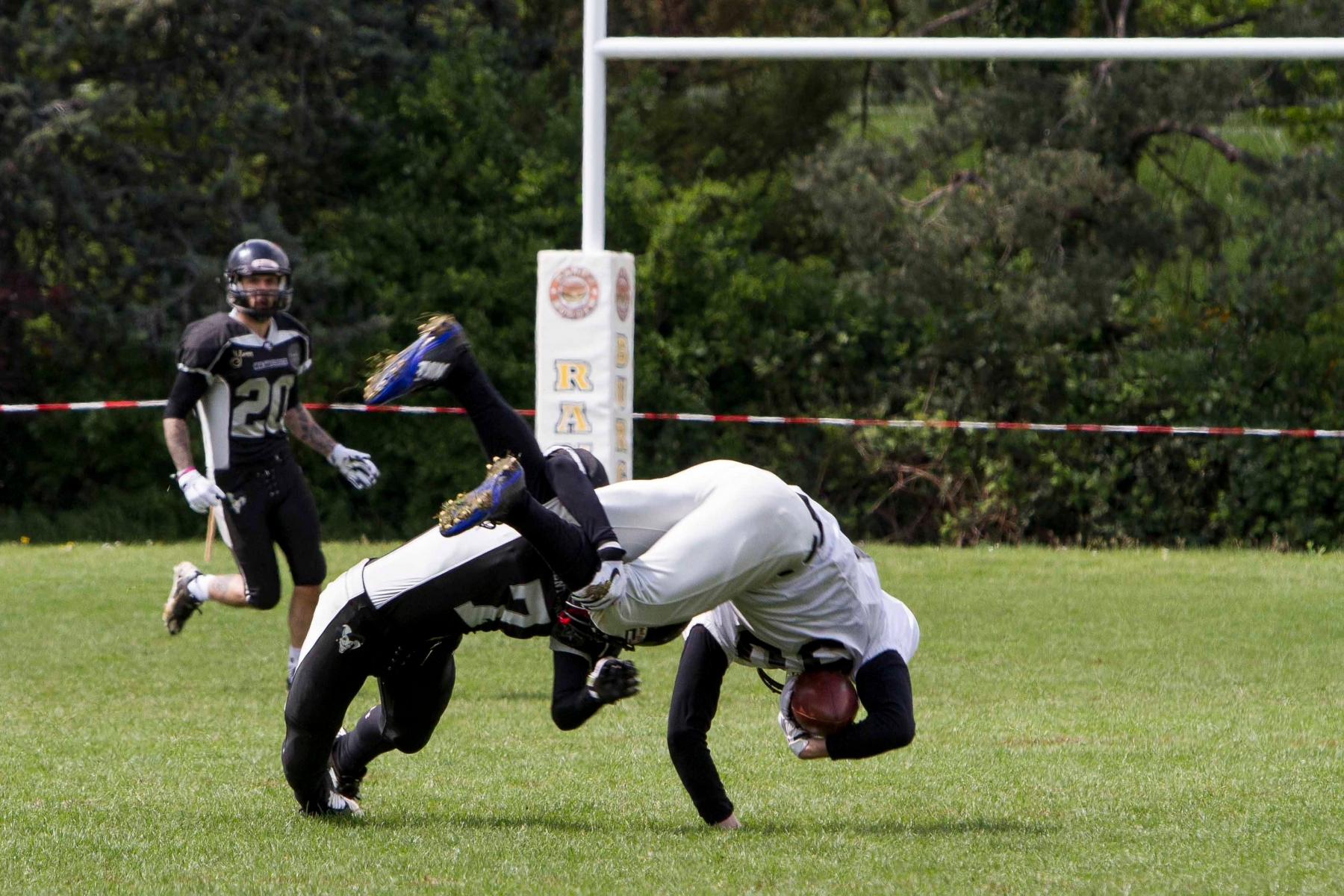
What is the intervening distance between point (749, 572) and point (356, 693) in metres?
1.38

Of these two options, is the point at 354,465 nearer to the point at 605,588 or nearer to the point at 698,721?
the point at 698,721

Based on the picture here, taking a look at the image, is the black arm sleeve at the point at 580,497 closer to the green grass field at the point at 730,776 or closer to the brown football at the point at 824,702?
the brown football at the point at 824,702

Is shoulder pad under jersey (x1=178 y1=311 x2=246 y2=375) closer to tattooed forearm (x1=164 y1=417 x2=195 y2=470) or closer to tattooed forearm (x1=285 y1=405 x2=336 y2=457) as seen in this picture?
tattooed forearm (x1=164 y1=417 x2=195 y2=470)

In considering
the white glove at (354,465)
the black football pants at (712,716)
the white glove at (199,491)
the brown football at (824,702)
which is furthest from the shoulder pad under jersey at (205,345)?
the brown football at (824,702)

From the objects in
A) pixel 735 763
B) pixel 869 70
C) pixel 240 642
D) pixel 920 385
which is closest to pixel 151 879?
pixel 735 763

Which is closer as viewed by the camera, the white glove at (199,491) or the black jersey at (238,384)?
the white glove at (199,491)

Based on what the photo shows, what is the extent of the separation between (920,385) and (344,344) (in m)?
Answer: 5.99

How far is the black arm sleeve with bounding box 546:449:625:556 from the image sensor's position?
4773 mm

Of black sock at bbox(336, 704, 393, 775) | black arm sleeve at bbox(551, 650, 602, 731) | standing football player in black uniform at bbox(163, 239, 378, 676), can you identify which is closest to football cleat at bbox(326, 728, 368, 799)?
black sock at bbox(336, 704, 393, 775)

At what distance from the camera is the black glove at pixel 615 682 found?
480 cm

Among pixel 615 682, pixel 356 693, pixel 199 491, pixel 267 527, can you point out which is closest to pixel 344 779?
pixel 356 693

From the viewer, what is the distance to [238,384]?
320 inches

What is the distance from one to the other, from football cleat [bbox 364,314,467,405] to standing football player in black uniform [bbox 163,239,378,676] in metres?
3.16

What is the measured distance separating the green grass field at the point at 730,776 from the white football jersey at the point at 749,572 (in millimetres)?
576
